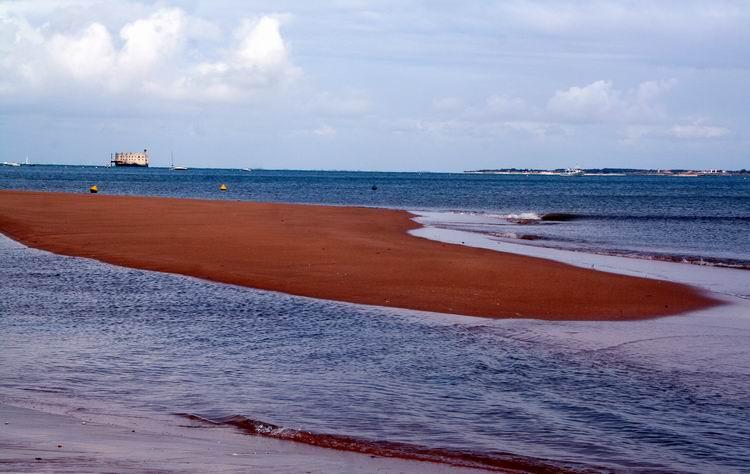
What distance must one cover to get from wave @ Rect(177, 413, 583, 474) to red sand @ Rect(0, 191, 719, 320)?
27.8ft

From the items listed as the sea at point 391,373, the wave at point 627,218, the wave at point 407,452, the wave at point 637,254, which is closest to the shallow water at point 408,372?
the sea at point 391,373

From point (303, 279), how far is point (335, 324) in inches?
218

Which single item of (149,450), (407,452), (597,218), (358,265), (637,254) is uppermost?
(597,218)

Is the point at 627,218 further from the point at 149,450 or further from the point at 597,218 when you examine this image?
the point at 149,450

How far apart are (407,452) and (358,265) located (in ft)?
49.9

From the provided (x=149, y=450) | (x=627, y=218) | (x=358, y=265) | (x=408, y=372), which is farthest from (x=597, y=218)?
(x=149, y=450)

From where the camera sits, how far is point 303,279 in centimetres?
2089

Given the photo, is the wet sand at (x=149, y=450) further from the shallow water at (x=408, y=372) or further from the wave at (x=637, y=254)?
the wave at (x=637, y=254)

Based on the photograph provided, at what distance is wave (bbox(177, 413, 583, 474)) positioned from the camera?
26.8ft

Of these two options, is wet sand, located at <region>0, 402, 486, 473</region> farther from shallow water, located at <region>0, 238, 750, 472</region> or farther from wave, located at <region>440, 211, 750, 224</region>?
wave, located at <region>440, 211, 750, 224</region>

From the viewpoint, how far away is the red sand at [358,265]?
18.6 meters

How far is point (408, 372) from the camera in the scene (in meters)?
11.9

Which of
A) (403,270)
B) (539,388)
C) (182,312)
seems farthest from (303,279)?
(539,388)

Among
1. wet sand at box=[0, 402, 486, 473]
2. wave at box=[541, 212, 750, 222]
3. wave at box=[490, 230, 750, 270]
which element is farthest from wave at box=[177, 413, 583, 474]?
wave at box=[541, 212, 750, 222]
